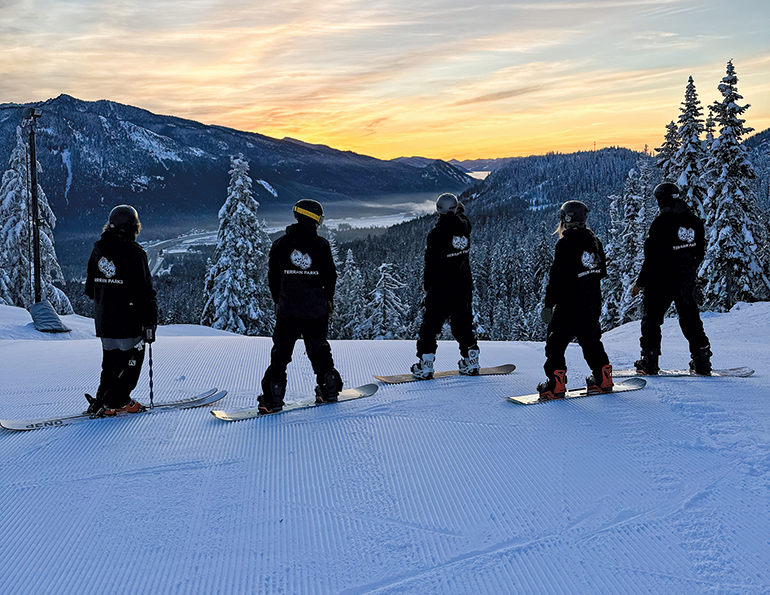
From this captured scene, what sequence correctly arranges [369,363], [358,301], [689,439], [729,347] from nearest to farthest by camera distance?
1. [689,439]
2. [369,363]
3. [729,347]
4. [358,301]

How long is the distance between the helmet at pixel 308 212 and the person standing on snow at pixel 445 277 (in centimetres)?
150

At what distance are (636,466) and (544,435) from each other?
32.4 inches

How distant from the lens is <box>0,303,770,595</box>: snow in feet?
9.32

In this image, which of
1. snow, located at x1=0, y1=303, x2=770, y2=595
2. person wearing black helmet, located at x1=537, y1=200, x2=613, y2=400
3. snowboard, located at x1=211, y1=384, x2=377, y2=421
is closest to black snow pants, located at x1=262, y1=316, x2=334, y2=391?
snowboard, located at x1=211, y1=384, x2=377, y2=421

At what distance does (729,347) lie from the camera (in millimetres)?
10219

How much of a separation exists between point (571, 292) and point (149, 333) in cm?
433

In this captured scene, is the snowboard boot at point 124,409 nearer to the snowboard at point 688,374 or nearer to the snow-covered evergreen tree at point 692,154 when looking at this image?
the snowboard at point 688,374

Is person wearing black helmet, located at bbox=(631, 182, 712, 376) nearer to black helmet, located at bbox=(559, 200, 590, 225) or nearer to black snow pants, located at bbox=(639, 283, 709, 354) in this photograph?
black snow pants, located at bbox=(639, 283, 709, 354)

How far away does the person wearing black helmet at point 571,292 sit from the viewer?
578cm

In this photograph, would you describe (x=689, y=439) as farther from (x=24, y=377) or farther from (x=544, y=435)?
(x=24, y=377)

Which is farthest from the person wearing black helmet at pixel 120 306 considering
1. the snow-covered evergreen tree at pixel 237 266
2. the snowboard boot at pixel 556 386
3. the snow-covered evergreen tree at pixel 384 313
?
the snow-covered evergreen tree at pixel 384 313

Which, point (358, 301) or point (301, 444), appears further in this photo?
point (358, 301)

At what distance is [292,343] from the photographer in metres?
5.72

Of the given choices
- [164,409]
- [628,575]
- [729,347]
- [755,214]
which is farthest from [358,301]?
[628,575]
